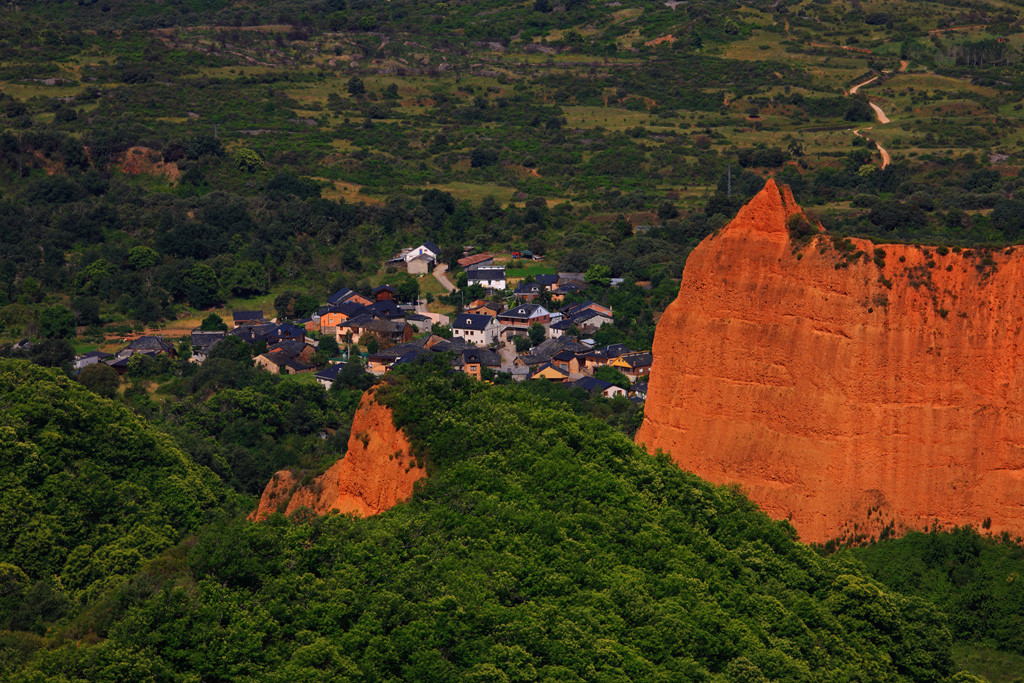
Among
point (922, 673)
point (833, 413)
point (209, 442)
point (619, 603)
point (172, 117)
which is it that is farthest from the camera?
point (172, 117)

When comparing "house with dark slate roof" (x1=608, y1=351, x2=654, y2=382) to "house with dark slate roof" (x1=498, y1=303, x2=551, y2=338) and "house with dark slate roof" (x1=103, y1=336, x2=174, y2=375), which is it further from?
"house with dark slate roof" (x1=103, y1=336, x2=174, y2=375)

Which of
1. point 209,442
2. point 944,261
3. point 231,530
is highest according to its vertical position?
point 944,261

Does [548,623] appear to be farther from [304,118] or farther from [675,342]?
[304,118]

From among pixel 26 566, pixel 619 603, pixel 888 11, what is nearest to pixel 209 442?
pixel 26 566

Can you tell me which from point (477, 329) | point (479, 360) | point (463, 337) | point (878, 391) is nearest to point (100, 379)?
point (479, 360)

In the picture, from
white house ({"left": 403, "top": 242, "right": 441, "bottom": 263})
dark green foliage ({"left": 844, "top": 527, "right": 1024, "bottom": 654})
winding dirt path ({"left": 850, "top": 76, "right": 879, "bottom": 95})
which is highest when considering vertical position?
winding dirt path ({"left": 850, "top": 76, "right": 879, "bottom": 95})

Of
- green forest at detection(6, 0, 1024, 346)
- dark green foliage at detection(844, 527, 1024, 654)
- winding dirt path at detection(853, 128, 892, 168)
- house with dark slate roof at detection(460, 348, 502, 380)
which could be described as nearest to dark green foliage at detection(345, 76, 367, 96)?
green forest at detection(6, 0, 1024, 346)
